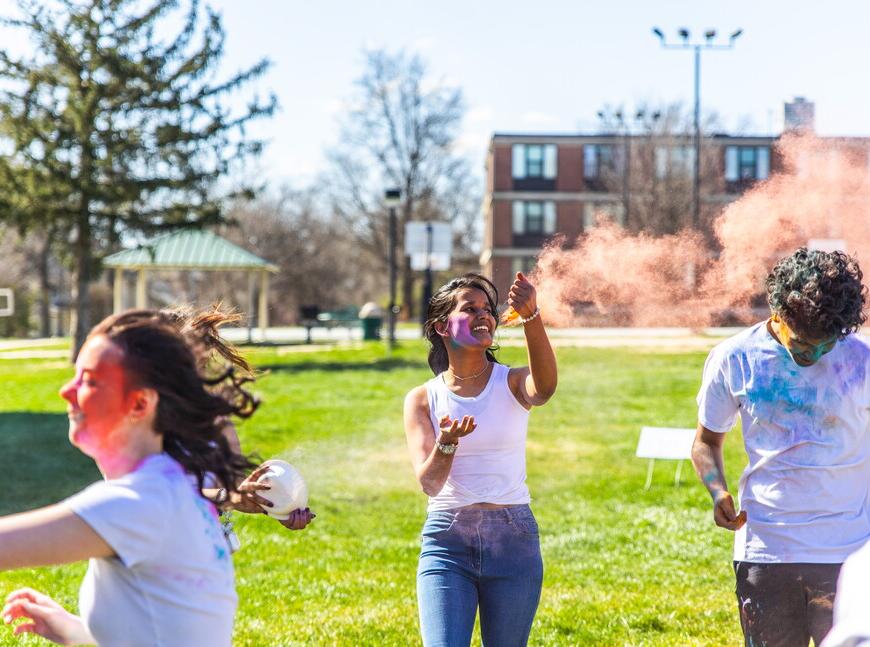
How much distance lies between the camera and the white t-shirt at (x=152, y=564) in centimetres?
229

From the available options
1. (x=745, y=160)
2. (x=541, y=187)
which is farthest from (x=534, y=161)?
(x=745, y=160)

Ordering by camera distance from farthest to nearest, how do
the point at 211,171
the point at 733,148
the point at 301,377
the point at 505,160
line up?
the point at 505,160
the point at 733,148
the point at 211,171
the point at 301,377

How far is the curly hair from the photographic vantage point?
3.56 m

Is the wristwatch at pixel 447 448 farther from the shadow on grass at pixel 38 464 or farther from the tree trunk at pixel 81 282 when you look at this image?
the tree trunk at pixel 81 282

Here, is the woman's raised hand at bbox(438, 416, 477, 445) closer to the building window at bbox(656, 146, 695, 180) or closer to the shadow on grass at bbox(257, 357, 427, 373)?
the shadow on grass at bbox(257, 357, 427, 373)

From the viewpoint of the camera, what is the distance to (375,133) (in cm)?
5919

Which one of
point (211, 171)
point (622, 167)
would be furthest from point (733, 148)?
point (211, 171)

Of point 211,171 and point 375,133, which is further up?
point 375,133

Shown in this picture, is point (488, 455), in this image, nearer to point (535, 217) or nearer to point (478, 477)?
point (478, 477)

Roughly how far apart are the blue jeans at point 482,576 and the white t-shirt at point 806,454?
30.1 inches

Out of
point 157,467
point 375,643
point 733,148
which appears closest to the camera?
point 157,467

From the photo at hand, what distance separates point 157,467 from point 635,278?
555cm

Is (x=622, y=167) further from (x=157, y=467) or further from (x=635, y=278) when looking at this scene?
(x=157, y=467)

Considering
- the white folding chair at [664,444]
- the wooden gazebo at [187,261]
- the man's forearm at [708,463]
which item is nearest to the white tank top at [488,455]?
the man's forearm at [708,463]
